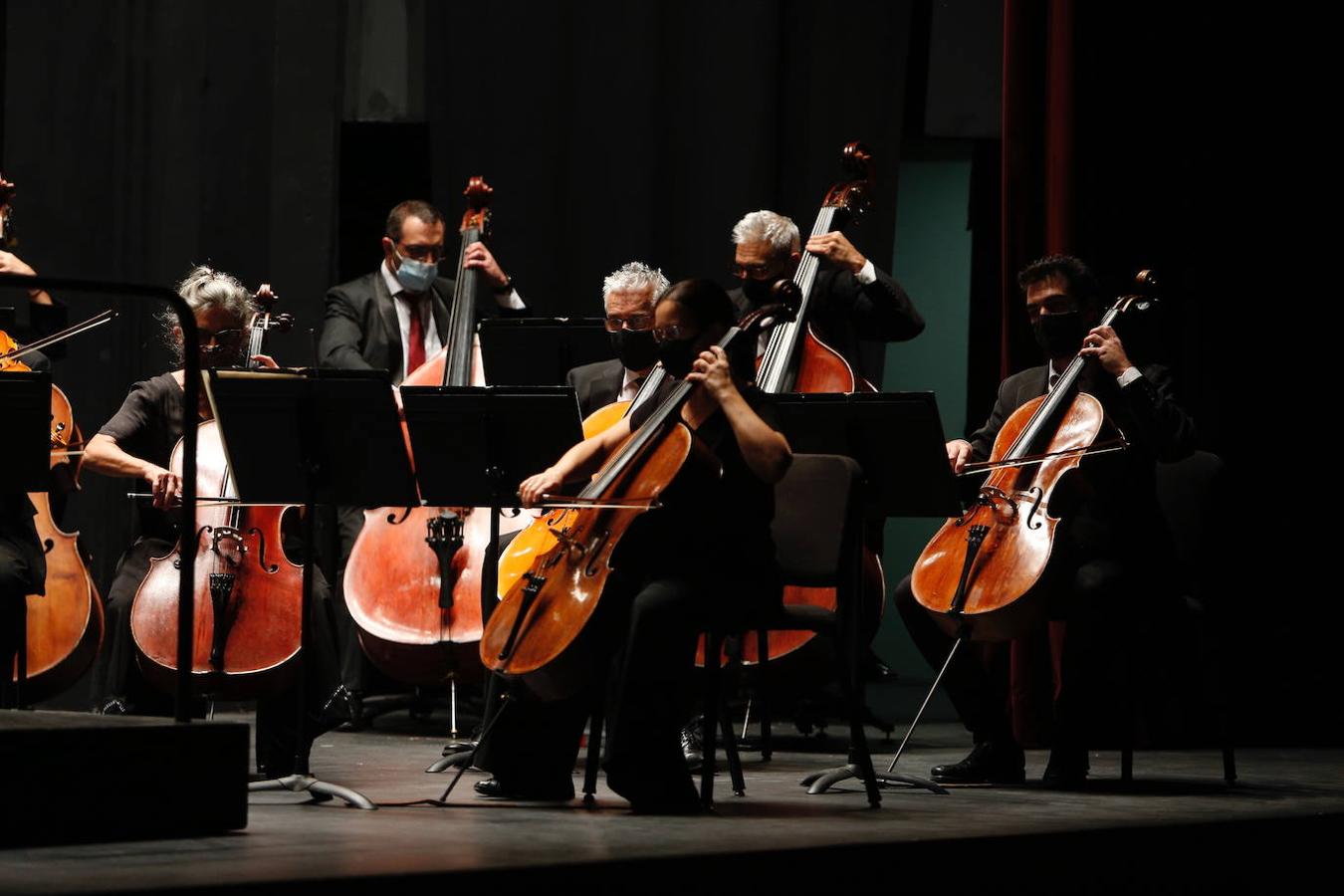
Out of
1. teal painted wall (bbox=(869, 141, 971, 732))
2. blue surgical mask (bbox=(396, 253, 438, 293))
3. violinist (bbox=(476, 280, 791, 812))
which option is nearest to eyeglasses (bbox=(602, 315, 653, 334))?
blue surgical mask (bbox=(396, 253, 438, 293))

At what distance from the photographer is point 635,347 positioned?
15.6 ft

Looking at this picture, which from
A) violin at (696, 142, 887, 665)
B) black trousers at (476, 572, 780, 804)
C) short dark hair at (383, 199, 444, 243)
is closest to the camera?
black trousers at (476, 572, 780, 804)

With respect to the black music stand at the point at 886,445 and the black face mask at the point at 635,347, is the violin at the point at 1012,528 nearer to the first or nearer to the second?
the black music stand at the point at 886,445

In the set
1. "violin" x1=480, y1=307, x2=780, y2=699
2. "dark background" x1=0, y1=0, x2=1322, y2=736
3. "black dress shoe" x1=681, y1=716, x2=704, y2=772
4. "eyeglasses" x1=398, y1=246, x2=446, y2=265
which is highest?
"dark background" x1=0, y1=0, x2=1322, y2=736

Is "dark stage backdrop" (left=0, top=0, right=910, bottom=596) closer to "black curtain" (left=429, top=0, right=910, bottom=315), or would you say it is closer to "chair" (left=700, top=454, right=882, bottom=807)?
"black curtain" (left=429, top=0, right=910, bottom=315)

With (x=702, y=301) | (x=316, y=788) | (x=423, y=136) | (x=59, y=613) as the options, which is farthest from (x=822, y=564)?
(x=423, y=136)

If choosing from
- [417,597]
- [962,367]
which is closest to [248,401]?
[417,597]

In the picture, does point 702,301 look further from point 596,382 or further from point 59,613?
point 59,613

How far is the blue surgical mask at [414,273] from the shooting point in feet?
17.6

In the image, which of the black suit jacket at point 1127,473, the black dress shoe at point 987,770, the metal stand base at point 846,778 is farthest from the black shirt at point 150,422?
the black suit jacket at point 1127,473

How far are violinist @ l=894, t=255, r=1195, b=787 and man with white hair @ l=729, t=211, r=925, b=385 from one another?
574 millimetres

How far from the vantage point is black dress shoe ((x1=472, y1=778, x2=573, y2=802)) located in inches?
148

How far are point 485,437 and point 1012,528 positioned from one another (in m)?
1.11

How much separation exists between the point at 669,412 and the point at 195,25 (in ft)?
10.2
